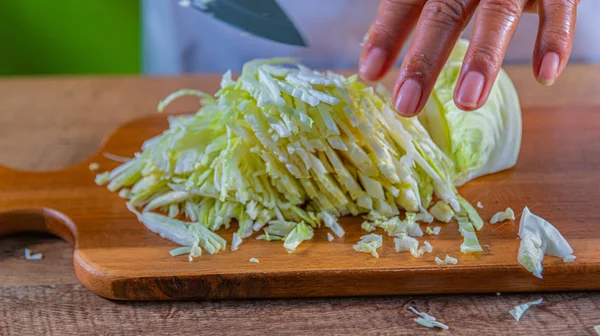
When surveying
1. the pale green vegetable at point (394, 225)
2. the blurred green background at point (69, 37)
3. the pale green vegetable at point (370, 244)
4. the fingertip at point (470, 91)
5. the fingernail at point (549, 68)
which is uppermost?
the fingernail at point (549, 68)

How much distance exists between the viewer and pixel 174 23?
304 cm

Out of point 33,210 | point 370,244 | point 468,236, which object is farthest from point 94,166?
point 468,236

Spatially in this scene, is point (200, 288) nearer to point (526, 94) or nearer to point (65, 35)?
point (526, 94)

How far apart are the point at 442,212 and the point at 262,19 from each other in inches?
36.2

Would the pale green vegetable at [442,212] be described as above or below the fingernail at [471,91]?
below

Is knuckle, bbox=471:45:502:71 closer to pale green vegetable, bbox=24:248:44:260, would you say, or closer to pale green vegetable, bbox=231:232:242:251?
pale green vegetable, bbox=231:232:242:251

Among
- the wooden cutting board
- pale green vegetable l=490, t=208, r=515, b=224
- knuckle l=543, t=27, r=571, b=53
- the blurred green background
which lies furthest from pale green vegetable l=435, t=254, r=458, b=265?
the blurred green background

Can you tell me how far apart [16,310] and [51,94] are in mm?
1538

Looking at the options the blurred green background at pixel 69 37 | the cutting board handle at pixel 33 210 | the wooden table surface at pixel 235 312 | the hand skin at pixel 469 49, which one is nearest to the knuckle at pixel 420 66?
the hand skin at pixel 469 49

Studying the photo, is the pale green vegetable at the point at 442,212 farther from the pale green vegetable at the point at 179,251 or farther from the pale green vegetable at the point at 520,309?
the pale green vegetable at the point at 179,251

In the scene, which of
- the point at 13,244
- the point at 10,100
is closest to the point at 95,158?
the point at 13,244

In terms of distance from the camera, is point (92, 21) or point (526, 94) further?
point (92, 21)

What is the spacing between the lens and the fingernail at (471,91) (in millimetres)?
1462

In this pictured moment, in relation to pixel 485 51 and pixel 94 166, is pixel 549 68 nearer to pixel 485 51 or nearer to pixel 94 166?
pixel 485 51
